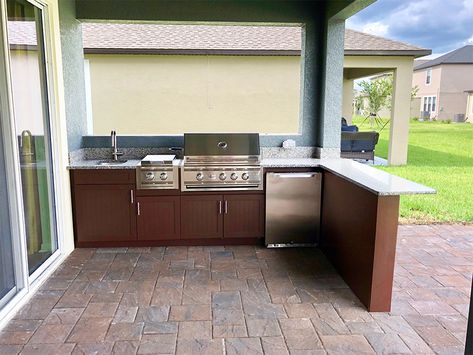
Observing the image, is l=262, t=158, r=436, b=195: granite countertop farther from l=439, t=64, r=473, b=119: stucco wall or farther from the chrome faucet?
l=439, t=64, r=473, b=119: stucco wall

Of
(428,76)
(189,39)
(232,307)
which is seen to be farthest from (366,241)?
(428,76)

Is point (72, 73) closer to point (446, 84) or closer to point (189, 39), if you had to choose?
point (189, 39)

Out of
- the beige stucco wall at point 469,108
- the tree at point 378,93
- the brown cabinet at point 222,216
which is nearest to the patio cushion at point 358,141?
the brown cabinet at point 222,216

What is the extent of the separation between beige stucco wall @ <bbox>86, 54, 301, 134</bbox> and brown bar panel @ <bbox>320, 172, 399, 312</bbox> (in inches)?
160

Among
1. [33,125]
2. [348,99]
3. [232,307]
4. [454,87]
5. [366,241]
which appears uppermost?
[454,87]

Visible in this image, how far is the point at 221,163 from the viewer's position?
3855 mm

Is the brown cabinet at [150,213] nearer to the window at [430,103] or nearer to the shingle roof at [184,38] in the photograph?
the shingle roof at [184,38]

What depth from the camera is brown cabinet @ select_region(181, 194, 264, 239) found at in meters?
3.88

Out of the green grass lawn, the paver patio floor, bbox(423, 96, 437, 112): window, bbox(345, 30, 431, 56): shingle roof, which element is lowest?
the paver patio floor

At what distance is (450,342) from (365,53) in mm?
7026

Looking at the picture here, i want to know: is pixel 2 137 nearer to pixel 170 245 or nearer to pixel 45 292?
pixel 45 292

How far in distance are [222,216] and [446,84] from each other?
19.2 m

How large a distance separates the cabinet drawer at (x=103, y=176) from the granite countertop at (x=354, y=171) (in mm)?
44

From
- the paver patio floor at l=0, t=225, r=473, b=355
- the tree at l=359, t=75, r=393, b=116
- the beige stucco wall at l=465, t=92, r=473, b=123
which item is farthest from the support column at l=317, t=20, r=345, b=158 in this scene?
the beige stucco wall at l=465, t=92, r=473, b=123
